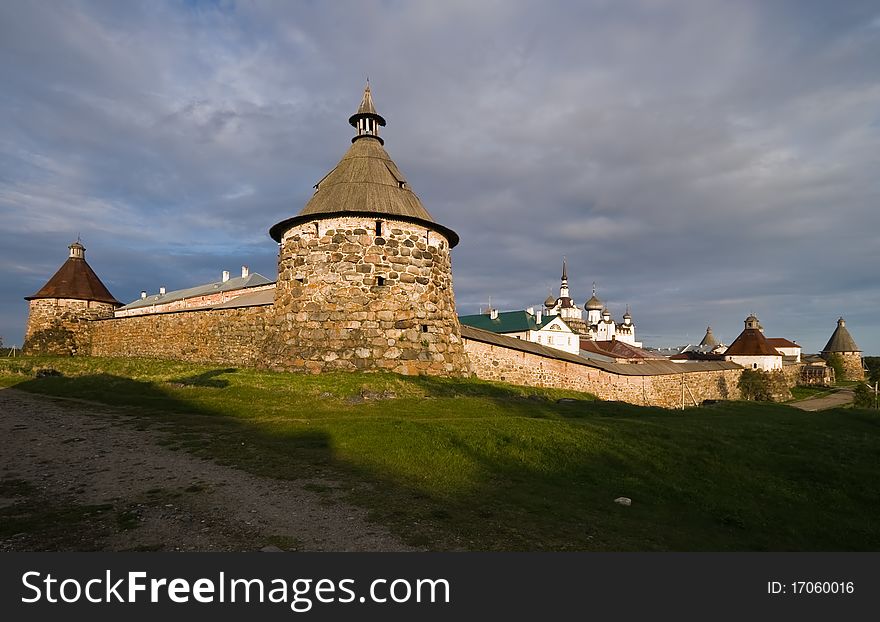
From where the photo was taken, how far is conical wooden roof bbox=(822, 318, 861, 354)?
74750 millimetres

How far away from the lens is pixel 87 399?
12773 millimetres

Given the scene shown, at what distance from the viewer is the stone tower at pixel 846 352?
241ft

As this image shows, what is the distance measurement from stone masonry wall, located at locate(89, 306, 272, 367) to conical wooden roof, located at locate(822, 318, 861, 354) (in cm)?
8980

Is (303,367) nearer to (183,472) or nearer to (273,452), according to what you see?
(273,452)

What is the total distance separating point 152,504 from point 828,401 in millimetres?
59991

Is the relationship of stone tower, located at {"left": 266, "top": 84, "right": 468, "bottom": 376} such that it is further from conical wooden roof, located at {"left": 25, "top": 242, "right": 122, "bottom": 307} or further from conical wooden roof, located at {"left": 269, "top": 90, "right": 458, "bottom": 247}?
conical wooden roof, located at {"left": 25, "top": 242, "right": 122, "bottom": 307}

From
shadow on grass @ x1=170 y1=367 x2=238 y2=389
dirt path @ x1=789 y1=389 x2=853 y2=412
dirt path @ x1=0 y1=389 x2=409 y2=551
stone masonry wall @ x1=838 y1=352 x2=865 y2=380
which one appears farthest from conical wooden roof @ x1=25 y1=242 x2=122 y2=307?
stone masonry wall @ x1=838 y1=352 x2=865 y2=380

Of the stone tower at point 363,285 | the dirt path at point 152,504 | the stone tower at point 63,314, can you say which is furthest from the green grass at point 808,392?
the stone tower at point 63,314

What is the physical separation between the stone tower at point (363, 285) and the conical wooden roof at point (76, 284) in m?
27.5

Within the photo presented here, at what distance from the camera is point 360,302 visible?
17.1 metres

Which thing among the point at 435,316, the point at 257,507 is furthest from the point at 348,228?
the point at 257,507

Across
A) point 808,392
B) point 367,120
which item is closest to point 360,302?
point 367,120

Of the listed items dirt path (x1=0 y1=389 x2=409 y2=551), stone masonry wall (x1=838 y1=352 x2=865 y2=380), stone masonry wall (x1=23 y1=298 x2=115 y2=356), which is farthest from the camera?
stone masonry wall (x1=838 y1=352 x2=865 y2=380)

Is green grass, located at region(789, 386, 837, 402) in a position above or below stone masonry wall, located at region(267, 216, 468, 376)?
below
